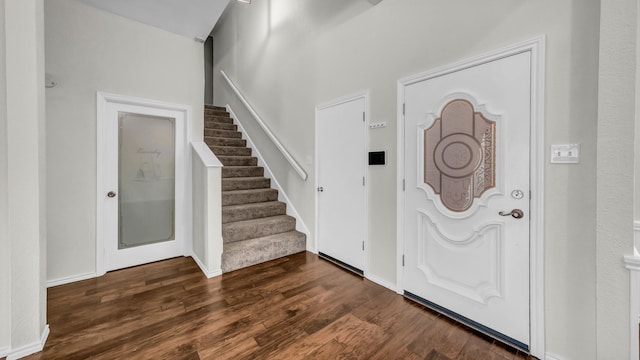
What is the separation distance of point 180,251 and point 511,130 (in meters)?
3.73

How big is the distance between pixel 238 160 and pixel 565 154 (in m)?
4.16

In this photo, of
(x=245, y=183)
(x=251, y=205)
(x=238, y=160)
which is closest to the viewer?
(x=251, y=205)

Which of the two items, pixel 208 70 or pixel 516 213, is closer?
pixel 516 213

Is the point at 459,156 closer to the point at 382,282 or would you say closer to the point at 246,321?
the point at 382,282

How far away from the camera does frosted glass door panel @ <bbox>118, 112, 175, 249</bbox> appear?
2945 millimetres

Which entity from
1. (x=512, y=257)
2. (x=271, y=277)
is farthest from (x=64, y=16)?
(x=512, y=257)

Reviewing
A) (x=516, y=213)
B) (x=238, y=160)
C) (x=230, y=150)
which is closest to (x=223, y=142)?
(x=230, y=150)

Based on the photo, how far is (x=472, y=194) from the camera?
191 cm

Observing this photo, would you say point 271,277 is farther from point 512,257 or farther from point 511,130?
point 511,130

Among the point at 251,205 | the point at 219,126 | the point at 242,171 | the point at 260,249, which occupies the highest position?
the point at 219,126

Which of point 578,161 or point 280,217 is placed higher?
point 578,161

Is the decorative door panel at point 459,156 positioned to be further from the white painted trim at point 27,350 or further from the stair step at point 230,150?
the stair step at point 230,150

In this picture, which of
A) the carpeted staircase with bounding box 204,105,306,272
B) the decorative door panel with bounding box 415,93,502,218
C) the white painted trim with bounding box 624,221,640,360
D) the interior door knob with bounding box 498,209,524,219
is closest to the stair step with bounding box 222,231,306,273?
the carpeted staircase with bounding box 204,105,306,272

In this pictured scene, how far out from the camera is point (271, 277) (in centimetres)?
273
